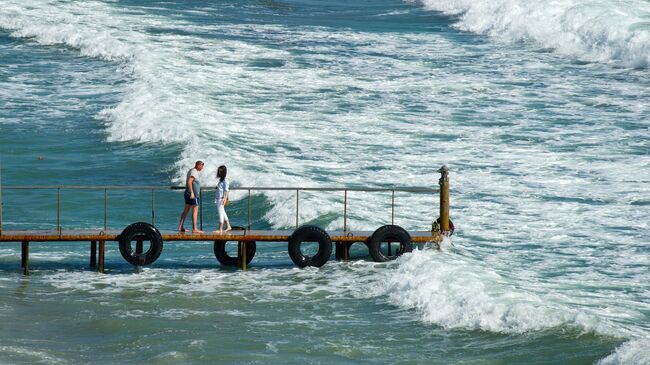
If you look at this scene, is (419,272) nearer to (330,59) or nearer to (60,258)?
(60,258)

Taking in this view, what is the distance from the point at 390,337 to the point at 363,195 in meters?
10.7

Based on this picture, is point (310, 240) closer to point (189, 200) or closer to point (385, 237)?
point (385, 237)

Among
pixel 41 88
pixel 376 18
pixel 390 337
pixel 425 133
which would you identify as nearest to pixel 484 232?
pixel 390 337

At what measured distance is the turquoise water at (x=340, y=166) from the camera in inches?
752

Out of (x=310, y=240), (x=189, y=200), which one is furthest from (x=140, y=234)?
(x=310, y=240)

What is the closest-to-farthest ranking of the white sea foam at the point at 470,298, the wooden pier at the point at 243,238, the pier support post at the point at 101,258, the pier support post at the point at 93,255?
the white sea foam at the point at 470,298, the wooden pier at the point at 243,238, the pier support post at the point at 101,258, the pier support post at the point at 93,255

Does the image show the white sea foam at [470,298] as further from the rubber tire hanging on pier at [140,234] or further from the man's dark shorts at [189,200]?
the rubber tire hanging on pier at [140,234]

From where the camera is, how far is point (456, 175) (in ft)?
102

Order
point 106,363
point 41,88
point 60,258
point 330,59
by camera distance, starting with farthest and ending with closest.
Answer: point 330,59, point 41,88, point 60,258, point 106,363

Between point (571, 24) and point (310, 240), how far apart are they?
34098mm

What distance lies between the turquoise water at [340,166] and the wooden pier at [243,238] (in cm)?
36

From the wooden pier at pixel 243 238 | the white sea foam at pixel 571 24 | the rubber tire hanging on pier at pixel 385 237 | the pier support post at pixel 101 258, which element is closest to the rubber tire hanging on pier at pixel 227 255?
the wooden pier at pixel 243 238

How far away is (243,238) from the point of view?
2281 centimetres

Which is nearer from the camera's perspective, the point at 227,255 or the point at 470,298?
the point at 470,298
